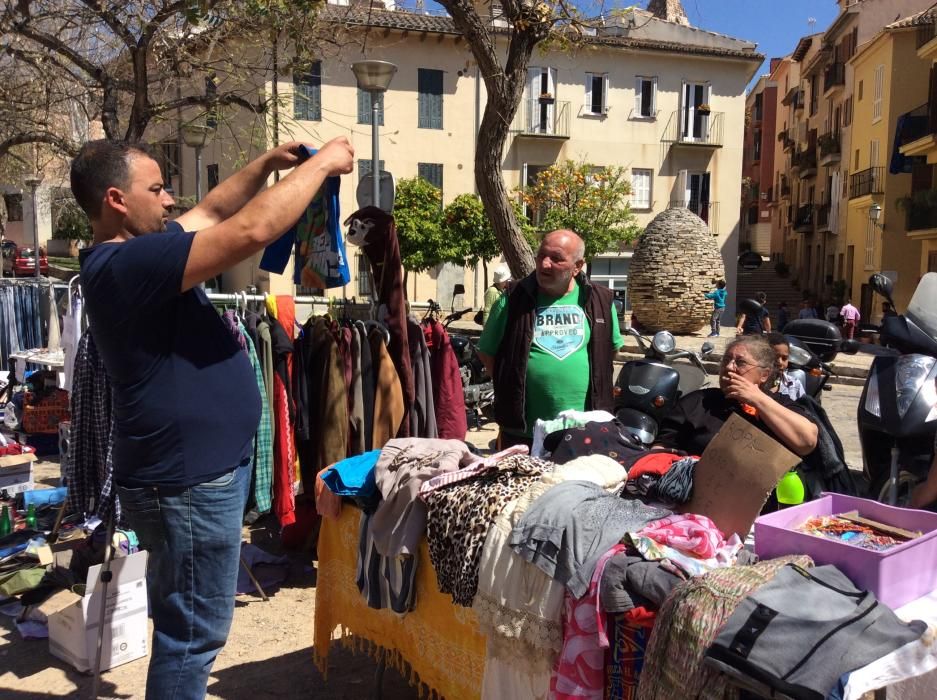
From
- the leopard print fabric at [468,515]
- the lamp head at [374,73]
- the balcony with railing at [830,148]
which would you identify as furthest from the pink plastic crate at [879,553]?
the balcony with railing at [830,148]

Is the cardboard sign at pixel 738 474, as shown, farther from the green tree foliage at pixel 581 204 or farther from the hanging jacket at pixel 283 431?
the green tree foliage at pixel 581 204

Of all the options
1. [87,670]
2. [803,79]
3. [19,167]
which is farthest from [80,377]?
[803,79]

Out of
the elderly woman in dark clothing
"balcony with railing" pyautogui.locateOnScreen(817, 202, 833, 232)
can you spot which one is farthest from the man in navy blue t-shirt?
"balcony with railing" pyautogui.locateOnScreen(817, 202, 833, 232)

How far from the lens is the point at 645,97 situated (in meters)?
31.6

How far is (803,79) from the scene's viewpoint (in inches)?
1778

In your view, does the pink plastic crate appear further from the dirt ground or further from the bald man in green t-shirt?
the bald man in green t-shirt

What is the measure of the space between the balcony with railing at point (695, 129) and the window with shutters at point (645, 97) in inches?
33.2

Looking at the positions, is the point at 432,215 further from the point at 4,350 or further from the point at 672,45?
the point at 4,350

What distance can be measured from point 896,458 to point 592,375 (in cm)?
155

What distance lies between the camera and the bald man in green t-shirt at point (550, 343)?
4.39m

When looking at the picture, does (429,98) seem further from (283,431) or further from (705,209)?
(283,431)

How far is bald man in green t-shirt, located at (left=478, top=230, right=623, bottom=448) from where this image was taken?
14.4 feet

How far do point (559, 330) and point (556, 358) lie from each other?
152mm

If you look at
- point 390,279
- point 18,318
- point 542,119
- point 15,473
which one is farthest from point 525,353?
point 542,119
